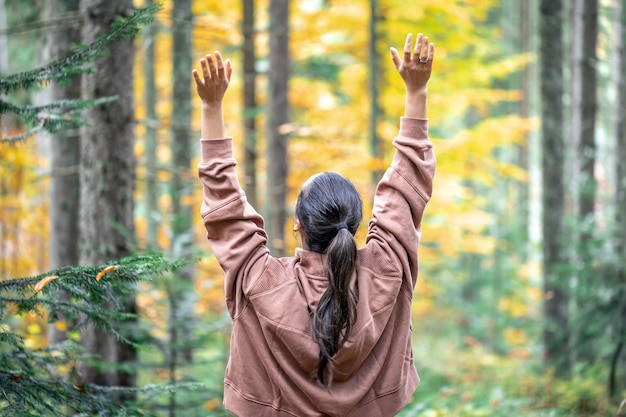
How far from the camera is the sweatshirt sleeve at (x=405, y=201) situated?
2.75 m

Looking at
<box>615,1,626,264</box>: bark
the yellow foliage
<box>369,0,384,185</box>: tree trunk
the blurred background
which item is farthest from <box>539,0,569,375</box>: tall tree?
the yellow foliage

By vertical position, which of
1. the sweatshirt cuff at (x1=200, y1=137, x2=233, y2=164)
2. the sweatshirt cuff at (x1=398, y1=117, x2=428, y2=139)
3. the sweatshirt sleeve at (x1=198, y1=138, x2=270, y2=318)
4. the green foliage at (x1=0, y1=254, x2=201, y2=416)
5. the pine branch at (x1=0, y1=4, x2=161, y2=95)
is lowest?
the green foliage at (x1=0, y1=254, x2=201, y2=416)

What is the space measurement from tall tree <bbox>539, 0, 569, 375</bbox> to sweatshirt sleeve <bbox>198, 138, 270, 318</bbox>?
8184 millimetres

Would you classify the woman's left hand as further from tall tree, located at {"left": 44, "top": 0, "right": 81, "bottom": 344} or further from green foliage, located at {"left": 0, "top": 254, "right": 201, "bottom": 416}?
tall tree, located at {"left": 44, "top": 0, "right": 81, "bottom": 344}

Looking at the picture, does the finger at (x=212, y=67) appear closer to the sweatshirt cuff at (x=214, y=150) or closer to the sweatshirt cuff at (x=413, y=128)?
the sweatshirt cuff at (x=214, y=150)

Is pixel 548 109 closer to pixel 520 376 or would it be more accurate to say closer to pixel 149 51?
pixel 520 376

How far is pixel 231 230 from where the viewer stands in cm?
267

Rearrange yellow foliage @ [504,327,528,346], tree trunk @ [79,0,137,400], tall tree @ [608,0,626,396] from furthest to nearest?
yellow foliage @ [504,327,528,346], tall tree @ [608,0,626,396], tree trunk @ [79,0,137,400]

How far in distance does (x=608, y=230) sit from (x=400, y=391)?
6.51 m

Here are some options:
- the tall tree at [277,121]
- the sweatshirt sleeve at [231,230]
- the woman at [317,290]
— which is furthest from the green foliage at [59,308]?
the tall tree at [277,121]

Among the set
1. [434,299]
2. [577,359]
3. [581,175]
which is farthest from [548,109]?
[434,299]

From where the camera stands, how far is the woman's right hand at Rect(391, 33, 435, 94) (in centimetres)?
293

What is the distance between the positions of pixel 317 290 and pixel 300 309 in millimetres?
112

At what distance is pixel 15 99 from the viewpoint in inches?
347
